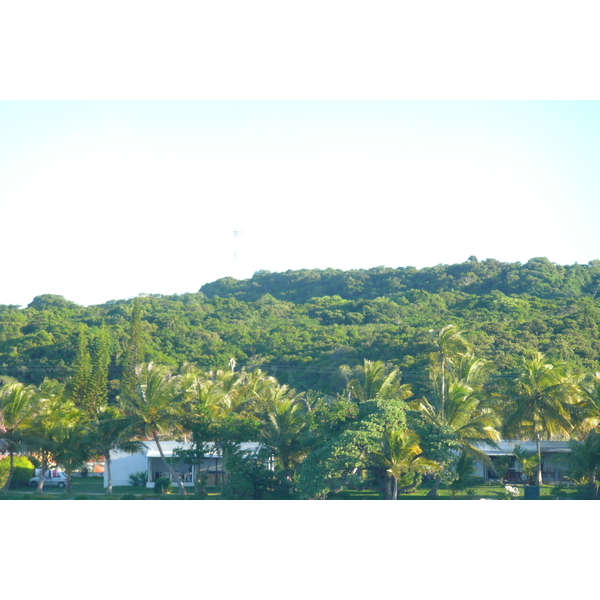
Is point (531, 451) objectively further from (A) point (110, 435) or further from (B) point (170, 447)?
(A) point (110, 435)

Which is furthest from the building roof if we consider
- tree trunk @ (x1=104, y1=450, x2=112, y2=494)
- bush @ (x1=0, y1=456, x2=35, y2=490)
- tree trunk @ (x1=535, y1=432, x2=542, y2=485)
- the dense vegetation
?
bush @ (x1=0, y1=456, x2=35, y2=490)

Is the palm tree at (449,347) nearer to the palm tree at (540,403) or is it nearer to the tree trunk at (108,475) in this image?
the palm tree at (540,403)

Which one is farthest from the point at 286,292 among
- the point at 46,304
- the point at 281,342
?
the point at 281,342

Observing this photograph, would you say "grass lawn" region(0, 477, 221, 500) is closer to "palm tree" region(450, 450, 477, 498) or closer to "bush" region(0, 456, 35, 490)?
"bush" region(0, 456, 35, 490)

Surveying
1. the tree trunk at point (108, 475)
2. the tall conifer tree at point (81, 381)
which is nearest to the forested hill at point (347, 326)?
the tall conifer tree at point (81, 381)

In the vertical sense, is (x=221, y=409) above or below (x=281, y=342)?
below
